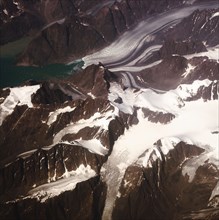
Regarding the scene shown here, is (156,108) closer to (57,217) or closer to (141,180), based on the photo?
(141,180)

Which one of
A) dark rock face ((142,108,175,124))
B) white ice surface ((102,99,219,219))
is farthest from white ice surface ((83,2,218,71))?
dark rock face ((142,108,175,124))

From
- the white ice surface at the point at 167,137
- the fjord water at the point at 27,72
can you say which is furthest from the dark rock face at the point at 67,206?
the fjord water at the point at 27,72

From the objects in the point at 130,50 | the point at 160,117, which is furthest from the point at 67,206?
the point at 130,50

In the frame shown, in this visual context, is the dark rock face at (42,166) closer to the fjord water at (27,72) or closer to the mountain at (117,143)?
the mountain at (117,143)

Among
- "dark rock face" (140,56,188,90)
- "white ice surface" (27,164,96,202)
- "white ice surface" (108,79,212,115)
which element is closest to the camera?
"white ice surface" (27,164,96,202)

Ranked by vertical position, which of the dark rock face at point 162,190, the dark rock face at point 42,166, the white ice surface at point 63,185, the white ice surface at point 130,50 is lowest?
the dark rock face at point 162,190

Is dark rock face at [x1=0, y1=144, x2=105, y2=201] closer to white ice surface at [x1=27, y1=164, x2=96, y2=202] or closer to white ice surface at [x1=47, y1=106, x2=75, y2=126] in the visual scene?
white ice surface at [x1=27, y1=164, x2=96, y2=202]
